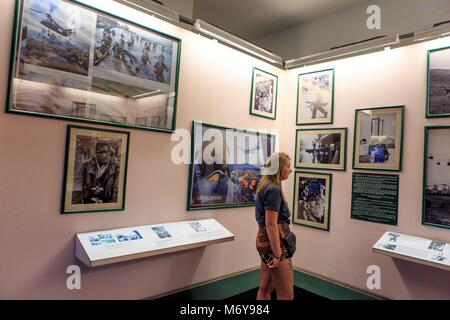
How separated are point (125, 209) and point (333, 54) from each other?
3.12 m

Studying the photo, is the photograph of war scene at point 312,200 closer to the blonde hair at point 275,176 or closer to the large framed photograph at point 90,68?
the blonde hair at point 275,176

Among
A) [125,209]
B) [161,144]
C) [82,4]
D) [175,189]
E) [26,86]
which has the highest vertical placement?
[82,4]

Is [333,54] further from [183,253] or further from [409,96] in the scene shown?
[183,253]

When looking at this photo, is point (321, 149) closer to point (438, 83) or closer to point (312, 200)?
point (312, 200)

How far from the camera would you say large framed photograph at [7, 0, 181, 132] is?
7.30ft

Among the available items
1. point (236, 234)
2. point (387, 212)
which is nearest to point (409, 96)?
point (387, 212)

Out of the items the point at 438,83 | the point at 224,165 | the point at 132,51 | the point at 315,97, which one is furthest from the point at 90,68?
the point at 438,83

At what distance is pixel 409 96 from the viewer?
318 cm

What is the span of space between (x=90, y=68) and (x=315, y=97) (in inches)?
112

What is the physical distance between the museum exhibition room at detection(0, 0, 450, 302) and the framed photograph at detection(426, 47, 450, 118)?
2 cm

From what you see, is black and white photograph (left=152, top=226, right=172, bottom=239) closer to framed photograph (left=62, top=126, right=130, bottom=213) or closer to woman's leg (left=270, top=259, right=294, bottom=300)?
framed photograph (left=62, top=126, right=130, bottom=213)

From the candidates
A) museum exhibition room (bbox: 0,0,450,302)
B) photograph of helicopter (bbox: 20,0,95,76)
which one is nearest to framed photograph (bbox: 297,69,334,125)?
museum exhibition room (bbox: 0,0,450,302)

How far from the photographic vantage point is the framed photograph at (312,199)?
379 cm

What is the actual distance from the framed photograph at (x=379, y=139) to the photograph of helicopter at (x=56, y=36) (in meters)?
3.07
